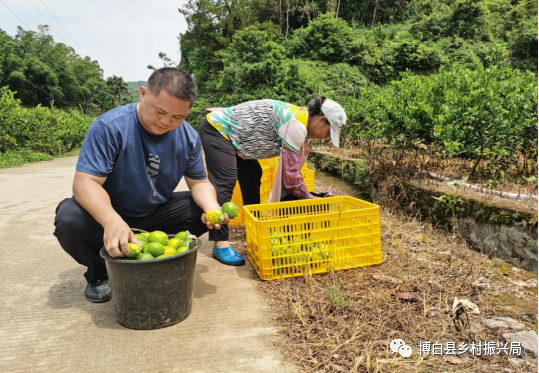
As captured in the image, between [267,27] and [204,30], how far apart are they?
608 centimetres

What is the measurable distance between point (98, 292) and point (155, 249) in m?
0.81

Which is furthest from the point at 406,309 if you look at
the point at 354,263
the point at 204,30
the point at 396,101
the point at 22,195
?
the point at 204,30

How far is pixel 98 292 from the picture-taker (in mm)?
2639

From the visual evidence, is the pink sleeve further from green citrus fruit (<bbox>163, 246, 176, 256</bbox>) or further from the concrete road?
green citrus fruit (<bbox>163, 246, 176, 256</bbox>)

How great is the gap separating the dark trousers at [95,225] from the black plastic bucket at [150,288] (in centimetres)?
26

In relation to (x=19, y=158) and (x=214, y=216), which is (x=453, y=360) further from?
(x=19, y=158)

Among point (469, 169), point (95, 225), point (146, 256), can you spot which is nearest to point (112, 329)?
point (146, 256)

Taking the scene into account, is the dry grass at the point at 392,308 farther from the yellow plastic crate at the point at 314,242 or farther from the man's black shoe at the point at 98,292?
the man's black shoe at the point at 98,292

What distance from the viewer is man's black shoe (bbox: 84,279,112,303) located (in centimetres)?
262

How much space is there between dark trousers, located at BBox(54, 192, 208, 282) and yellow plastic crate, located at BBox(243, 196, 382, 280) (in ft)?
1.70

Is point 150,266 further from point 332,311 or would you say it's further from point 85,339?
point 332,311

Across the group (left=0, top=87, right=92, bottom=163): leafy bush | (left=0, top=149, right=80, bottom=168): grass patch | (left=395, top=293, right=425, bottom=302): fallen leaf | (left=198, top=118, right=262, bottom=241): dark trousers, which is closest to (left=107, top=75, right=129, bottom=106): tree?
(left=0, top=87, right=92, bottom=163): leafy bush

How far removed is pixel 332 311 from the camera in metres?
2.44

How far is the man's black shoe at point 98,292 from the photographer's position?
2.62 m
